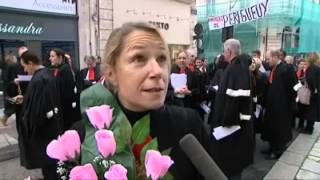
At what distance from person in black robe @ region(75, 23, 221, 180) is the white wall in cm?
1155

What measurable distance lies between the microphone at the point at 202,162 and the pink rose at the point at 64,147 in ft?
1.19

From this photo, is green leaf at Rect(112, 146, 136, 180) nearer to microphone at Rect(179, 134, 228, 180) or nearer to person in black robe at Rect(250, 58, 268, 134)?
microphone at Rect(179, 134, 228, 180)

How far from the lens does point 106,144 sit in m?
1.12

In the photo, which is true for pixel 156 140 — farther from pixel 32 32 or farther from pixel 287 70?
pixel 32 32

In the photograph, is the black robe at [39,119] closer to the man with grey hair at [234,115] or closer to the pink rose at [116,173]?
the man with grey hair at [234,115]

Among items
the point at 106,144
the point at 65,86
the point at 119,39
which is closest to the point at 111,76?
the point at 119,39

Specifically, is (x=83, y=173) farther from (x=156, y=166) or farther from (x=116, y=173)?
(x=156, y=166)

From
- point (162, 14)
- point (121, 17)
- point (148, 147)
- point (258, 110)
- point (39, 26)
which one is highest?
point (162, 14)

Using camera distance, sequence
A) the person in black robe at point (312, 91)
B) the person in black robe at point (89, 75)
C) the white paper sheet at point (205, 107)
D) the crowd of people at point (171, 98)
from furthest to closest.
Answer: the person in black robe at point (312, 91), the person in black robe at point (89, 75), the white paper sheet at point (205, 107), the crowd of people at point (171, 98)

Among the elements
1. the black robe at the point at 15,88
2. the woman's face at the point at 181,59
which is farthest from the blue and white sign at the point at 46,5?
the woman's face at the point at 181,59

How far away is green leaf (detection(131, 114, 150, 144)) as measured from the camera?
4.17 ft

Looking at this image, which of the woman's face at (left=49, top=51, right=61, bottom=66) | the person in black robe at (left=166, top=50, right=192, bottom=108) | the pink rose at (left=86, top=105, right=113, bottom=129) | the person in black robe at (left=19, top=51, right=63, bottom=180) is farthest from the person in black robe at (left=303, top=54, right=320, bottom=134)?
the pink rose at (left=86, top=105, right=113, bottom=129)

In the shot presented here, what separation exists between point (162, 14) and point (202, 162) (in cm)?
1595

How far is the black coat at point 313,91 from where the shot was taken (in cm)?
824
